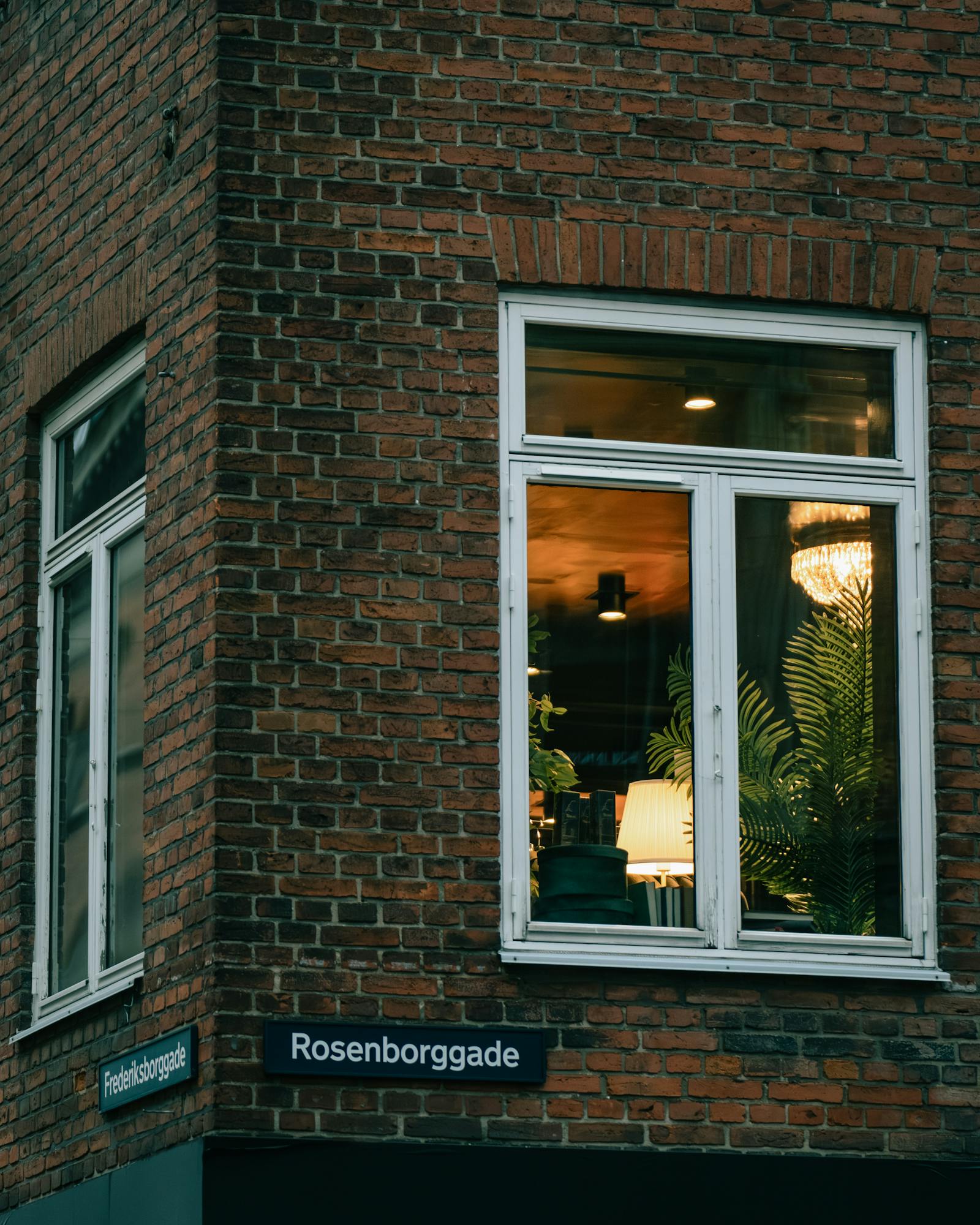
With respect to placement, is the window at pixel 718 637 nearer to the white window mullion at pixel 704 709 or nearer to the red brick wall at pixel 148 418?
the white window mullion at pixel 704 709

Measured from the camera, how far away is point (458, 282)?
30.4 feet

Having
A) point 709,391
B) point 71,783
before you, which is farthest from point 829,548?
point 71,783

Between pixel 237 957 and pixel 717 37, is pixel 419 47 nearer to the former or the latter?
pixel 717 37

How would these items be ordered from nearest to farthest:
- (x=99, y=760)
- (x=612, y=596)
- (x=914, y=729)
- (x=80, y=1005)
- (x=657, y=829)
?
(x=657, y=829)
(x=612, y=596)
(x=914, y=729)
(x=80, y=1005)
(x=99, y=760)

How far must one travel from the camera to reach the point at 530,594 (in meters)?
9.30

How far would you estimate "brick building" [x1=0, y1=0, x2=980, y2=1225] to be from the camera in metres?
8.73

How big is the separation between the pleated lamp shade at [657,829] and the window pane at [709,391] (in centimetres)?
135

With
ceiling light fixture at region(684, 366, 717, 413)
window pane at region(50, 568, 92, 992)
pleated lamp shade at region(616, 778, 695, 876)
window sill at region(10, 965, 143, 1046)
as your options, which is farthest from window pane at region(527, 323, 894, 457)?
window sill at region(10, 965, 143, 1046)

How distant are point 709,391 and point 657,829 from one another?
172cm

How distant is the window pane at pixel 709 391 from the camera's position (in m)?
9.46

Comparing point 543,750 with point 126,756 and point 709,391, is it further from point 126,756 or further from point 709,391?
point 126,756

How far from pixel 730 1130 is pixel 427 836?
59.8 inches

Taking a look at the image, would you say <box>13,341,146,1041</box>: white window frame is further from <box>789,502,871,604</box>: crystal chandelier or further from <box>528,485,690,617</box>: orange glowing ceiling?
<box>789,502,871,604</box>: crystal chandelier

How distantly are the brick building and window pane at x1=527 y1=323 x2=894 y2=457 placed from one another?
0.05 ft
